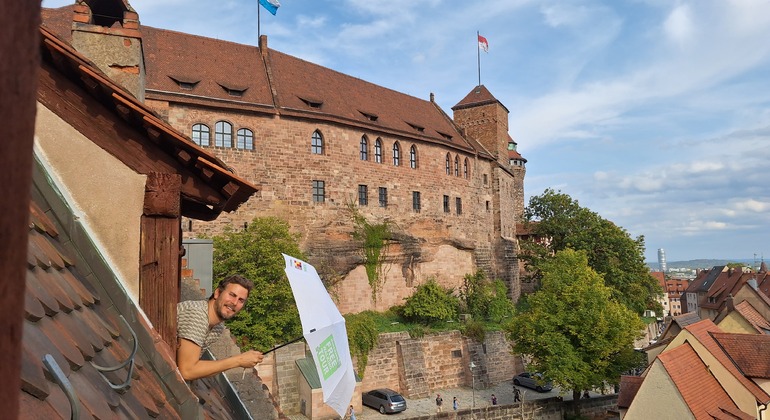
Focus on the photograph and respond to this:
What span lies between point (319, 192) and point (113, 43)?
25.1 metres

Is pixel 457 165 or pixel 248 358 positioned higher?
pixel 457 165

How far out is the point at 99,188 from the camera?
3.15 metres

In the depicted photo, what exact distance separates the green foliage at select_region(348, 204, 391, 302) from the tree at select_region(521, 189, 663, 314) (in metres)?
16.8

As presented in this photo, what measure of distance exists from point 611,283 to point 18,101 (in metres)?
45.0

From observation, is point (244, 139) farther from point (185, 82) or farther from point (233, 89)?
point (185, 82)

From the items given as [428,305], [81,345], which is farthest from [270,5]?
[81,345]

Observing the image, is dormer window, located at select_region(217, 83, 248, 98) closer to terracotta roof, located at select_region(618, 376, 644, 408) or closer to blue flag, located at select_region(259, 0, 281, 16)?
blue flag, located at select_region(259, 0, 281, 16)

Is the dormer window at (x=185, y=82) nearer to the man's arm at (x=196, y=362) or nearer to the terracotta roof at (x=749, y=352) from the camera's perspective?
the terracotta roof at (x=749, y=352)

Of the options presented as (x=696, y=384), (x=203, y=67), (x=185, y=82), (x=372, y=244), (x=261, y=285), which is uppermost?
(x=203, y=67)

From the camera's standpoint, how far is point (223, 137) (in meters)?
27.0

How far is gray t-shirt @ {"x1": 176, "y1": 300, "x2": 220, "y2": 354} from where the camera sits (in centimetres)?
332

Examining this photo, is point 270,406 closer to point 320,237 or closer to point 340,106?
point 320,237

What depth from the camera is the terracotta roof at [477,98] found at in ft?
148

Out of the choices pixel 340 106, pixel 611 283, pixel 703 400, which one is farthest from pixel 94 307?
pixel 611 283
